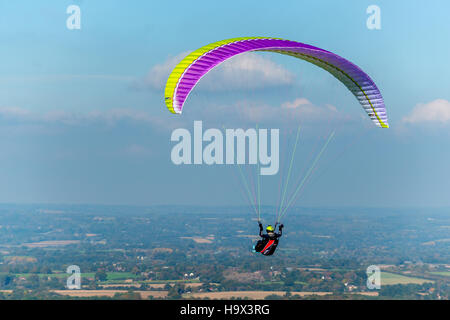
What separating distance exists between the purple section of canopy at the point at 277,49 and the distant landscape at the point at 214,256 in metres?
38.1

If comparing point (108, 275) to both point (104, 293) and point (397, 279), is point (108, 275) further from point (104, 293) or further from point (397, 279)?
point (397, 279)

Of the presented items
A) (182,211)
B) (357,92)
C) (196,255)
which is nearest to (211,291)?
(196,255)

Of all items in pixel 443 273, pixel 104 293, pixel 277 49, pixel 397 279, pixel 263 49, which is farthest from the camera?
pixel 443 273

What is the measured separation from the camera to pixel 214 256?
302ft

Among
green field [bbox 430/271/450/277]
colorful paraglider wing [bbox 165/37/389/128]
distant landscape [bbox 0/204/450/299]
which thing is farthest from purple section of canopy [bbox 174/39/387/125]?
green field [bbox 430/271/450/277]

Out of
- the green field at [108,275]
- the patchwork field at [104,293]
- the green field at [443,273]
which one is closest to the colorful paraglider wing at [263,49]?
the patchwork field at [104,293]

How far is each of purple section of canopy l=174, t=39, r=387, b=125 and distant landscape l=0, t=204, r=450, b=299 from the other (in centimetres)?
3815

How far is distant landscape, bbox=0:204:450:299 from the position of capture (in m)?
72.2

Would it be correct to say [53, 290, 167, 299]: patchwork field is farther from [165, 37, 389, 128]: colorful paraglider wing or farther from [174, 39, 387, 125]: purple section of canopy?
[174, 39, 387, 125]: purple section of canopy

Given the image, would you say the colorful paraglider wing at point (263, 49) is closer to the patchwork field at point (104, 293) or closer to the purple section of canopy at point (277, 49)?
the purple section of canopy at point (277, 49)

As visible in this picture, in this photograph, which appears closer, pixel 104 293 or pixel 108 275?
pixel 104 293

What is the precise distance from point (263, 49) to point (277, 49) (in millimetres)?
801

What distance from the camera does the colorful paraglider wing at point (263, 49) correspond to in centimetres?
2253

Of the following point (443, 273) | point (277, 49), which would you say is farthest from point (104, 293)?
point (277, 49)
